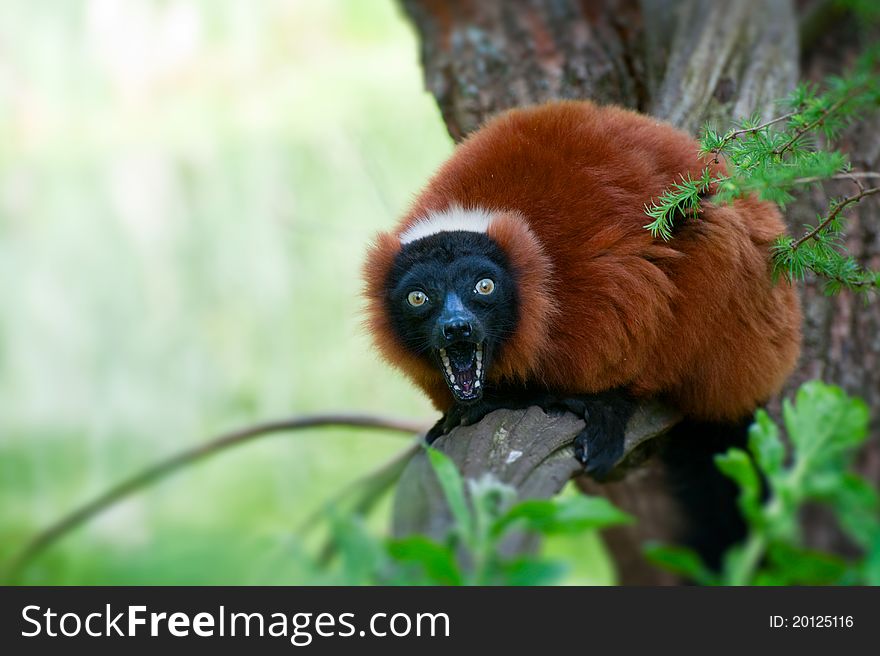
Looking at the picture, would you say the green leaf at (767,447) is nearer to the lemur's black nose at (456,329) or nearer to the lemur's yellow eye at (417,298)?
the lemur's black nose at (456,329)

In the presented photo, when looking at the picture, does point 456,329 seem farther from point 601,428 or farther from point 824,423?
point 824,423

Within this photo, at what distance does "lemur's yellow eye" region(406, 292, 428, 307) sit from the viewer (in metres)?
3.04

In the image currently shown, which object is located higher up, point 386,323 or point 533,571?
point 386,323

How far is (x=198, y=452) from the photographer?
4637 millimetres

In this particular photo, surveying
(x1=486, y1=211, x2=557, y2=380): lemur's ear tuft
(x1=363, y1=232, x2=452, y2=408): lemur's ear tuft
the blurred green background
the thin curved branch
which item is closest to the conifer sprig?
(x1=486, y1=211, x2=557, y2=380): lemur's ear tuft

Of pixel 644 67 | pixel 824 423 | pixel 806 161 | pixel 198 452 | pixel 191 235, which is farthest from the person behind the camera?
pixel 191 235

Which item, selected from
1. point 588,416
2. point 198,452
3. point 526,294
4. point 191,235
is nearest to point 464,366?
point 526,294

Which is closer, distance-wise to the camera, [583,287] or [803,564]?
[803,564]

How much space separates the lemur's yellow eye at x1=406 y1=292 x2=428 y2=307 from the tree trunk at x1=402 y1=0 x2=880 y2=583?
52.1 inches

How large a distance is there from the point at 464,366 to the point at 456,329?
0.20 metres

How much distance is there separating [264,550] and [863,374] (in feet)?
12.0

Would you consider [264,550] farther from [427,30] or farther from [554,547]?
[554,547]

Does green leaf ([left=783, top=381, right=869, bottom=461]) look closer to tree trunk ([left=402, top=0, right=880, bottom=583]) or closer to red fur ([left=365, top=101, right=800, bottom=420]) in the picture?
red fur ([left=365, top=101, right=800, bottom=420])

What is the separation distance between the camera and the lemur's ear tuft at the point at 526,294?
304 centimetres
